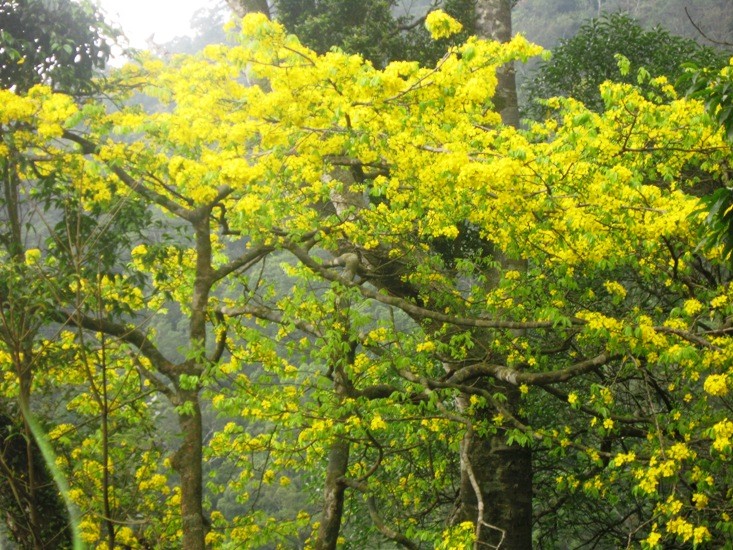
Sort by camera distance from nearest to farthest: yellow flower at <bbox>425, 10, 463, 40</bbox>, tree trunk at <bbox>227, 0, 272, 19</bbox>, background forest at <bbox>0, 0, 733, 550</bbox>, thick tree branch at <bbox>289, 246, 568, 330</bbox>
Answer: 1. background forest at <bbox>0, 0, 733, 550</bbox>
2. yellow flower at <bbox>425, 10, 463, 40</bbox>
3. thick tree branch at <bbox>289, 246, 568, 330</bbox>
4. tree trunk at <bbox>227, 0, 272, 19</bbox>

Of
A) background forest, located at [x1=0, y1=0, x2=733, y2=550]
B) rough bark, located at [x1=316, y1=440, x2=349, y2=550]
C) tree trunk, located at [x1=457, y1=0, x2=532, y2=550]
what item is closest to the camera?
background forest, located at [x1=0, y1=0, x2=733, y2=550]

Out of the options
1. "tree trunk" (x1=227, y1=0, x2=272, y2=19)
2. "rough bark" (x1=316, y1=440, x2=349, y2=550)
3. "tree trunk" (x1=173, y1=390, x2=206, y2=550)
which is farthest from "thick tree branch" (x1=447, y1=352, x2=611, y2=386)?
"tree trunk" (x1=227, y1=0, x2=272, y2=19)

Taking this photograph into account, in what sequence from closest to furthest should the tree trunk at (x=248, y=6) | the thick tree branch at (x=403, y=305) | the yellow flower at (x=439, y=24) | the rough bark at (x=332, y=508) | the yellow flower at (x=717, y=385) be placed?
the yellow flower at (x=717, y=385) → the yellow flower at (x=439, y=24) → the thick tree branch at (x=403, y=305) → the rough bark at (x=332, y=508) → the tree trunk at (x=248, y=6)

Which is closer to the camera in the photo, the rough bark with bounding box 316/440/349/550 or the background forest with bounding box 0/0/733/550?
the background forest with bounding box 0/0/733/550

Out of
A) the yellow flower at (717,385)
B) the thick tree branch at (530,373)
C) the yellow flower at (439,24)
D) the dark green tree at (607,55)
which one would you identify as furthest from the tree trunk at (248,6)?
the yellow flower at (717,385)

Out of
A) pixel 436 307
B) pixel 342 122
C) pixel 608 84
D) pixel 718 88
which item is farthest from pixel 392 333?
pixel 718 88

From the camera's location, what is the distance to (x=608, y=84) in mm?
5703

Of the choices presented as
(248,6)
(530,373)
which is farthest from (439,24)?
(248,6)

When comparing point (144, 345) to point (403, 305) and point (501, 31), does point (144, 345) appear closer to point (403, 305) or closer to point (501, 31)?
point (403, 305)

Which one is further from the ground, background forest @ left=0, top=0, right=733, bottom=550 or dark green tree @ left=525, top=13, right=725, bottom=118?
dark green tree @ left=525, top=13, right=725, bottom=118

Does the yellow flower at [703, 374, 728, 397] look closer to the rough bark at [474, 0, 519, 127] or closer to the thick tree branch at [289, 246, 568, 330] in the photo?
the thick tree branch at [289, 246, 568, 330]

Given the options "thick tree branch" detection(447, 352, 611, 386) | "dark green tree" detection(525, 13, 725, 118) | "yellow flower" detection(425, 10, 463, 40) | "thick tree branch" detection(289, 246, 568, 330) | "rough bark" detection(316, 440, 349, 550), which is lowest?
"rough bark" detection(316, 440, 349, 550)

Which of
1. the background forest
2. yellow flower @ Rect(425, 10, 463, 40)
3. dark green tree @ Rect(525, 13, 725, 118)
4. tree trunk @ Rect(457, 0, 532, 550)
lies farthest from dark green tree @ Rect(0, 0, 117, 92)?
dark green tree @ Rect(525, 13, 725, 118)

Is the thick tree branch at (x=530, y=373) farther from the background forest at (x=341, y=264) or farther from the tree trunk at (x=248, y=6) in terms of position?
the tree trunk at (x=248, y=6)
